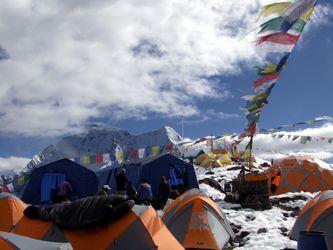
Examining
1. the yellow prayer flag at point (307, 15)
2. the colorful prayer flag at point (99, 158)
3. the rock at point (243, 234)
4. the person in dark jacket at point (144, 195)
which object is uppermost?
the yellow prayer flag at point (307, 15)

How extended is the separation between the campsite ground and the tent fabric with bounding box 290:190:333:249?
482mm

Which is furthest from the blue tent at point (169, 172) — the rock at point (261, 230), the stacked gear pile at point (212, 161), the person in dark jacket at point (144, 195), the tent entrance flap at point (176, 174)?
the stacked gear pile at point (212, 161)

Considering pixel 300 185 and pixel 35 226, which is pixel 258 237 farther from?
pixel 300 185

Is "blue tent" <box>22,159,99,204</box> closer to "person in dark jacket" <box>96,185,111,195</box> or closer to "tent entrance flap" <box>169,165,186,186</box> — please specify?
"tent entrance flap" <box>169,165,186,186</box>

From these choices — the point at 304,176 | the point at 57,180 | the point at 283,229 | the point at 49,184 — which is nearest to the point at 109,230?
the point at 283,229

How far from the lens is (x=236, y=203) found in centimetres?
1619

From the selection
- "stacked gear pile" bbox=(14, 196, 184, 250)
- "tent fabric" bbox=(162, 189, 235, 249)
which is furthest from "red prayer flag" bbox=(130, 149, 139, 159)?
"stacked gear pile" bbox=(14, 196, 184, 250)

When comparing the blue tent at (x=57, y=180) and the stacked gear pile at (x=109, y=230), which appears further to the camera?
the blue tent at (x=57, y=180)

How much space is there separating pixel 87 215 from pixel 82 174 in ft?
45.0

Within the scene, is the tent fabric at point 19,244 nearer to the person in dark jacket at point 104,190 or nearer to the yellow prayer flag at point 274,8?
the person in dark jacket at point 104,190

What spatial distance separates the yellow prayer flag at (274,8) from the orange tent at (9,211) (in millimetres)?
7937

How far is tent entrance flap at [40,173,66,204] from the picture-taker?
20.8 m

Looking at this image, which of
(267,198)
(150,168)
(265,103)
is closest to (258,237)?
(267,198)

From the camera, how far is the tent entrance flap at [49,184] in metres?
20.8
